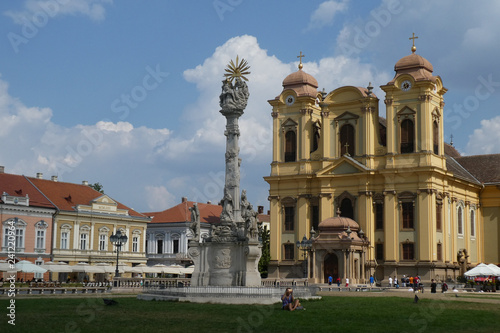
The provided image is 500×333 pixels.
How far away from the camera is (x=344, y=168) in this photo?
66.5 metres

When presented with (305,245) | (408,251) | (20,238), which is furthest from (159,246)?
(408,251)

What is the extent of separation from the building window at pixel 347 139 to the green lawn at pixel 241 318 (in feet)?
131

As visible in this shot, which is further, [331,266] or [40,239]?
[40,239]

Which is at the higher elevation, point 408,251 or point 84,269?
point 408,251

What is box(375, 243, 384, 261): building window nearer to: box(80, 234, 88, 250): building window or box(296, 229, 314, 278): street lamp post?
box(296, 229, 314, 278): street lamp post

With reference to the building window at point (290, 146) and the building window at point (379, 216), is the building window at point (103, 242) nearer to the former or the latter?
the building window at point (290, 146)

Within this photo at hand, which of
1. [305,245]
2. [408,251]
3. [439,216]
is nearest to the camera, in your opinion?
[305,245]

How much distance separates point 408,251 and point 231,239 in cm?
3394

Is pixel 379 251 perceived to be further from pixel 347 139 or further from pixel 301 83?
pixel 301 83

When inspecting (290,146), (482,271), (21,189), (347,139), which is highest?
(347,139)

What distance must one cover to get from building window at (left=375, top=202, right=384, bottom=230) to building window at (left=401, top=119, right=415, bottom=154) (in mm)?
5358

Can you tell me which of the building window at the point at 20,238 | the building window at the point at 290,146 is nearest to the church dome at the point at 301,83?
the building window at the point at 290,146

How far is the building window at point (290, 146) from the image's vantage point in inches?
2774

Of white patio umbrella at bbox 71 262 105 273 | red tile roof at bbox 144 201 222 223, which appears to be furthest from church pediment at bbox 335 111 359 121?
white patio umbrella at bbox 71 262 105 273
